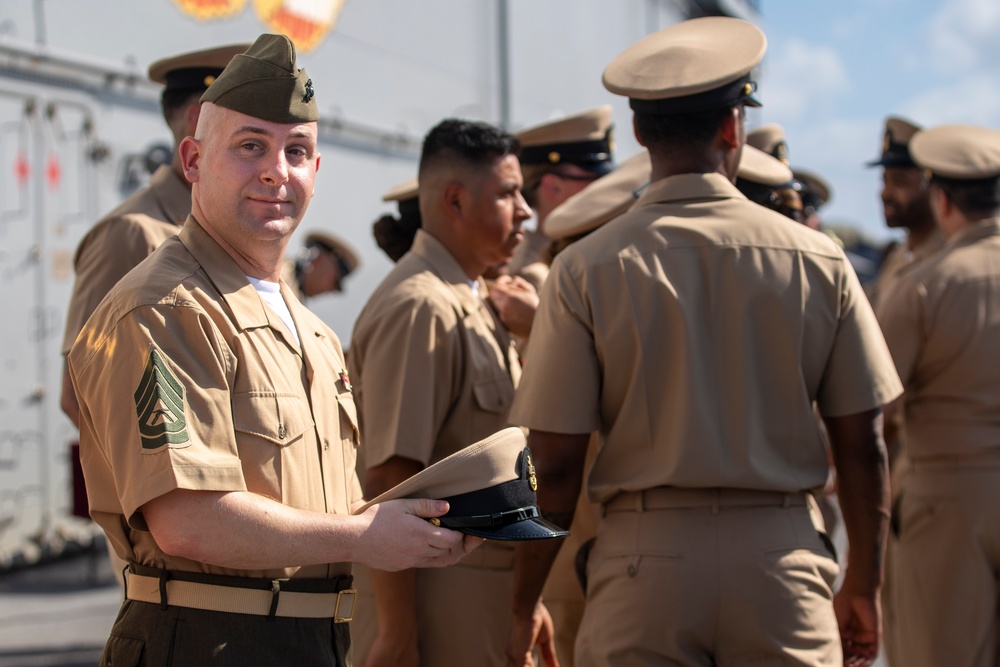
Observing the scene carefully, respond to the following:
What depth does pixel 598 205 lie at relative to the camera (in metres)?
3.51

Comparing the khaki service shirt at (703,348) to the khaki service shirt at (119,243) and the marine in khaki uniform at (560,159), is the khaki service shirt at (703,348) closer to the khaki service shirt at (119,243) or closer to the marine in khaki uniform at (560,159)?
the khaki service shirt at (119,243)

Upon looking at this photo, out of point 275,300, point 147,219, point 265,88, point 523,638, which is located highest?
point 265,88

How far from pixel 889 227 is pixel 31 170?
4514 millimetres

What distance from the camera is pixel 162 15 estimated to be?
253 inches

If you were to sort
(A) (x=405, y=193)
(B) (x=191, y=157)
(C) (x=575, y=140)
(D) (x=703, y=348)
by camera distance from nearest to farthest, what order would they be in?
(B) (x=191, y=157) → (D) (x=703, y=348) → (A) (x=405, y=193) → (C) (x=575, y=140)

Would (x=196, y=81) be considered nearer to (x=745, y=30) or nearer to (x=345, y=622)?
(x=745, y=30)

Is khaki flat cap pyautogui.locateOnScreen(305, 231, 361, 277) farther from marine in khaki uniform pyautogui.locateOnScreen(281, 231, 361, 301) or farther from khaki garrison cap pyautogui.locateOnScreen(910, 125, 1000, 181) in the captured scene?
khaki garrison cap pyautogui.locateOnScreen(910, 125, 1000, 181)

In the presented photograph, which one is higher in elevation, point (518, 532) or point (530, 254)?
point (530, 254)

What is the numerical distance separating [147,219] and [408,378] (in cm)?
93

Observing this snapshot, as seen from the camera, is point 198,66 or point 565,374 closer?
point 565,374

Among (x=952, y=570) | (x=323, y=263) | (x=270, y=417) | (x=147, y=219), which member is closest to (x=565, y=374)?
(x=270, y=417)

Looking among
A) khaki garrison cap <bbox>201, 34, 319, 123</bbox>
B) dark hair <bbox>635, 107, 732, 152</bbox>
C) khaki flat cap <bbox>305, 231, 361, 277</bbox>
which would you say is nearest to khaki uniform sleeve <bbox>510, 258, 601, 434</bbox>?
dark hair <bbox>635, 107, 732, 152</bbox>

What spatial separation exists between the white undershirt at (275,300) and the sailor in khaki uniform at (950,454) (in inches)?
95.8

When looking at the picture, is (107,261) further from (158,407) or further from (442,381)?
(158,407)
